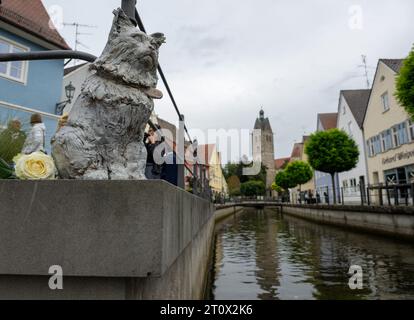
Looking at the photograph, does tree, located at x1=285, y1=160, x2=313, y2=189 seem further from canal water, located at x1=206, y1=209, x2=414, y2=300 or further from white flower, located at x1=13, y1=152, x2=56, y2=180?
white flower, located at x1=13, y1=152, x2=56, y2=180

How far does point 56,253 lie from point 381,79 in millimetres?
29967

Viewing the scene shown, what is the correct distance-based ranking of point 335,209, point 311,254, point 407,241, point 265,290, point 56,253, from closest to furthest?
point 56,253 → point 265,290 → point 311,254 → point 407,241 → point 335,209

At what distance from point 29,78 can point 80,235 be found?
1321 centimetres

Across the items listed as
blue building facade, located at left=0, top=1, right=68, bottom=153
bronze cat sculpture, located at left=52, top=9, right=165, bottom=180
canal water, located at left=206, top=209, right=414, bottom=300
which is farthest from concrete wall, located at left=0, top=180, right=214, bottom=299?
blue building facade, located at left=0, top=1, right=68, bottom=153

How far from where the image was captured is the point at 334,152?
80.4 feet

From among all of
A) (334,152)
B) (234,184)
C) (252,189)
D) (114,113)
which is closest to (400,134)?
(334,152)

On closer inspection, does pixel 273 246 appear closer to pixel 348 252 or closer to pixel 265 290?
pixel 348 252

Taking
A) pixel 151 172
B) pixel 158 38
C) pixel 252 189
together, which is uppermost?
pixel 252 189

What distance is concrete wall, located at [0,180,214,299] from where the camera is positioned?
A: 1.32 meters

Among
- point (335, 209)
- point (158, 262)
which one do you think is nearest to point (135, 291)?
point (158, 262)

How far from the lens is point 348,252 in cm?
984

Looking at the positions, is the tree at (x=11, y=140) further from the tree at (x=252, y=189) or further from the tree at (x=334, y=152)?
the tree at (x=252, y=189)

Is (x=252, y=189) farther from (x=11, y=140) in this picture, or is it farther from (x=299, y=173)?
(x=11, y=140)

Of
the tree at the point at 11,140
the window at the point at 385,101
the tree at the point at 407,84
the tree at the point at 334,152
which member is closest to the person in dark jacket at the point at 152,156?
the tree at the point at 11,140
